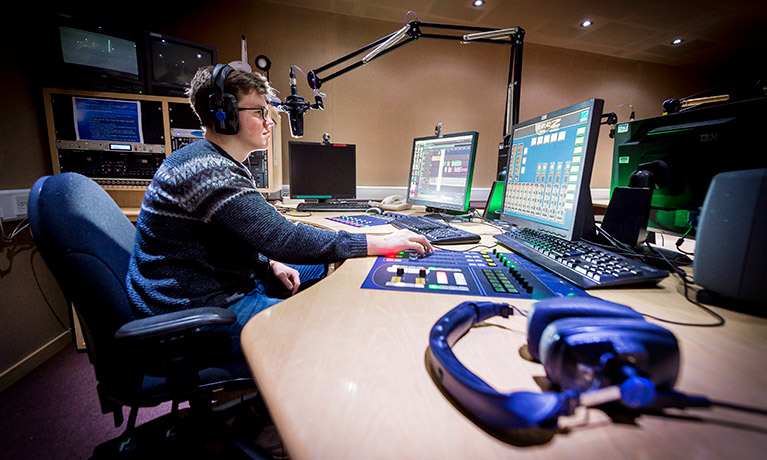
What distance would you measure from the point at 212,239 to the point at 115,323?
0.31m

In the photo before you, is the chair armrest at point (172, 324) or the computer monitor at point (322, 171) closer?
the chair armrest at point (172, 324)

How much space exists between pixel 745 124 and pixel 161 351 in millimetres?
1630

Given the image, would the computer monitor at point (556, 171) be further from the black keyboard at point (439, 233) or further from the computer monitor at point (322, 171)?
the computer monitor at point (322, 171)

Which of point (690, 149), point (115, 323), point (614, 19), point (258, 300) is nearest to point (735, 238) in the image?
point (690, 149)

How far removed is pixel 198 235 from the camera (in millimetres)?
894

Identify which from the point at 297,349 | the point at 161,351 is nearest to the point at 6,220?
the point at 161,351

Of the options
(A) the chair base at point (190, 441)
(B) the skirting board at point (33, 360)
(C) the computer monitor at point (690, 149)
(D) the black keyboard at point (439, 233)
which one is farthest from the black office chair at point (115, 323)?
(C) the computer monitor at point (690, 149)

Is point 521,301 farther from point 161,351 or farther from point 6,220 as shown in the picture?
point 6,220

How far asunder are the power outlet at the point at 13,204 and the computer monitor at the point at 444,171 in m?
2.05

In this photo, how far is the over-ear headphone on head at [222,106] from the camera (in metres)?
1.00

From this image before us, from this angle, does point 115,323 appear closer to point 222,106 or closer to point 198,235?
point 198,235

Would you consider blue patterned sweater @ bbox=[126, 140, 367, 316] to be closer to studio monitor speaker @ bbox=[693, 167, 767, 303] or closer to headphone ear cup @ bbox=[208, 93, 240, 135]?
headphone ear cup @ bbox=[208, 93, 240, 135]

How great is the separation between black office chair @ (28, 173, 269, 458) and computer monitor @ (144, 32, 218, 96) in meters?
1.38

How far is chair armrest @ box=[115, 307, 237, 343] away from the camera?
0.66 meters
